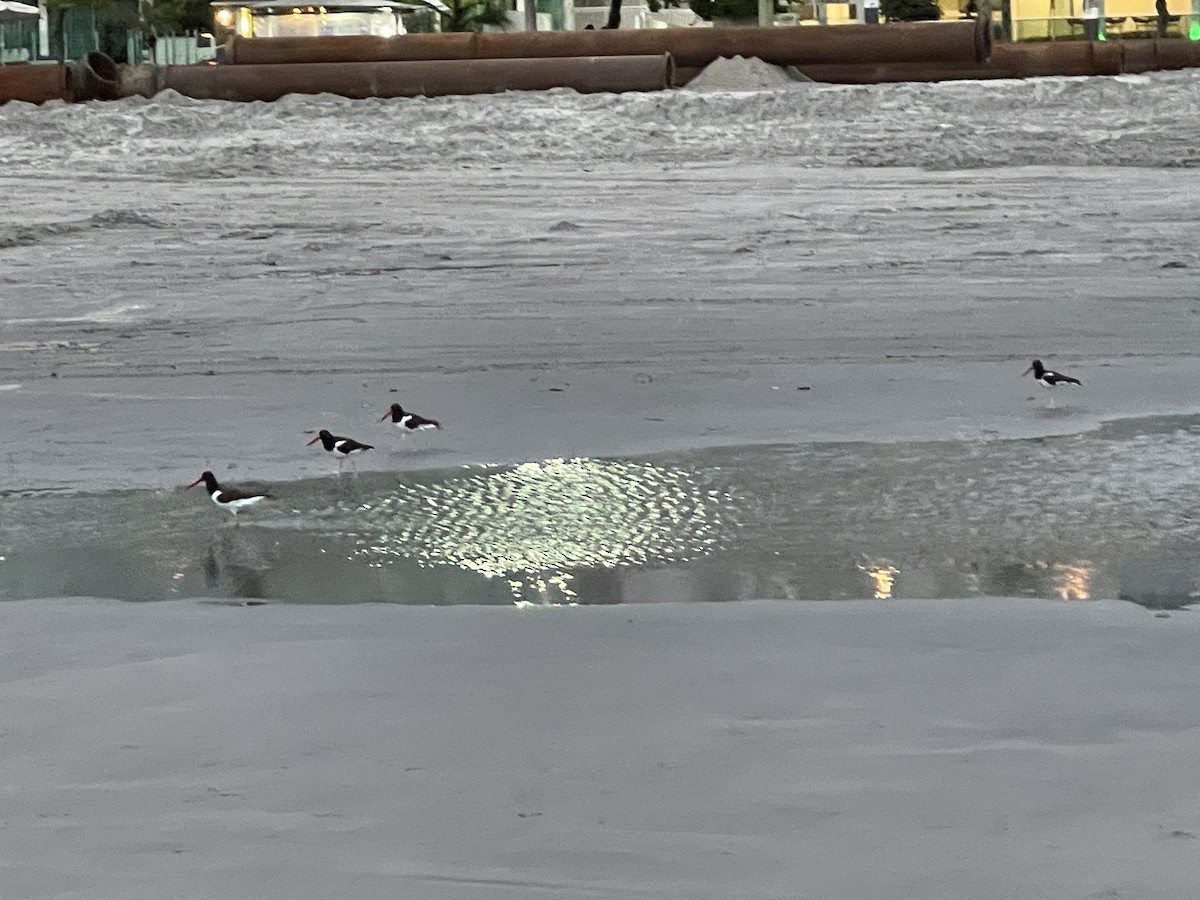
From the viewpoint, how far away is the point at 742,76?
3067 centimetres

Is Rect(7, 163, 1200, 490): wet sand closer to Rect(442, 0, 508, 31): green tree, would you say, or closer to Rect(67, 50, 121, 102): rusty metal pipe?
Rect(67, 50, 121, 102): rusty metal pipe

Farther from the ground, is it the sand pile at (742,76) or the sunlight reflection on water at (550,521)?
the sand pile at (742,76)

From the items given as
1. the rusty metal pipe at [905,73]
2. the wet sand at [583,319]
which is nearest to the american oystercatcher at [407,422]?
the wet sand at [583,319]

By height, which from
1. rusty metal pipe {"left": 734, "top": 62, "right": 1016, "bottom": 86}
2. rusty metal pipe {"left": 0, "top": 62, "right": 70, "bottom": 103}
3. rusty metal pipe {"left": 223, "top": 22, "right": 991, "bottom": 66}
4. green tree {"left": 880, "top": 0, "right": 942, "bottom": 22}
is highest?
green tree {"left": 880, "top": 0, "right": 942, "bottom": 22}

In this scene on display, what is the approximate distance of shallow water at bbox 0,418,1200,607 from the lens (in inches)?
240

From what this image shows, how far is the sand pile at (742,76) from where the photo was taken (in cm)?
3038

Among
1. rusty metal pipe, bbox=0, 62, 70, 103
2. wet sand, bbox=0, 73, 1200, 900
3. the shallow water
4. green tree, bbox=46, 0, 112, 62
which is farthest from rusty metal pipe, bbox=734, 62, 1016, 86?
green tree, bbox=46, 0, 112, 62

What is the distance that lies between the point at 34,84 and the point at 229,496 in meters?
27.4

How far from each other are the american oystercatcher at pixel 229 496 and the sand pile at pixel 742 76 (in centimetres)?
2390

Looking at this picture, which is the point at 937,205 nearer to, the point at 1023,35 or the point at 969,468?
the point at 969,468

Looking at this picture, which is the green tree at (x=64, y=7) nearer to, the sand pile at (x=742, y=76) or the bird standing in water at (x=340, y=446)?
the sand pile at (x=742, y=76)

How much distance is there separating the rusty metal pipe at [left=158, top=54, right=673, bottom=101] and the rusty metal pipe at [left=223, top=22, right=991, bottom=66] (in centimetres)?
87

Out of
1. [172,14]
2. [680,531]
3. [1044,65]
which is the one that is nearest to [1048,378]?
[680,531]

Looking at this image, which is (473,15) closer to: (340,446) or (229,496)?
(340,446)
